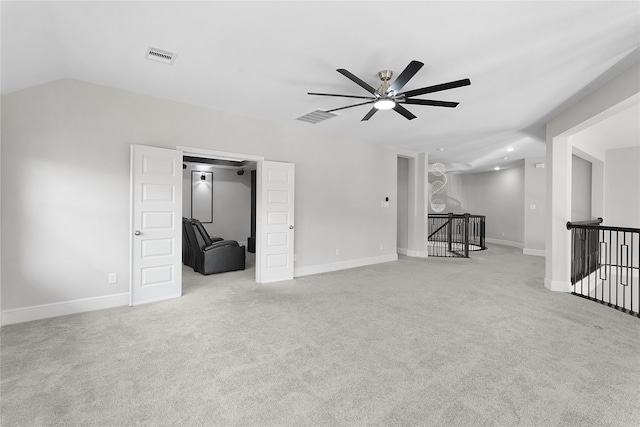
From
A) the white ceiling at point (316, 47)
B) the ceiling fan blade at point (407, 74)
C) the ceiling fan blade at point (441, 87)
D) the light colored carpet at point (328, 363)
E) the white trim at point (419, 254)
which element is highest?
the white ceiling at point (316, 47)

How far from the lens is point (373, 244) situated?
22.3 feet

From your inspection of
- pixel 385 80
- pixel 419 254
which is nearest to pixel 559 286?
pixel 419 254

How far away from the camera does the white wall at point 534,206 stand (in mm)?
8125

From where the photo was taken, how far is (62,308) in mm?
3453

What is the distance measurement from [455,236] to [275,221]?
7.61 metres

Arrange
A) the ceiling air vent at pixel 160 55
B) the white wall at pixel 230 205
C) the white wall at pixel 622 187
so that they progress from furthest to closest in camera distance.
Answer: the white wall at pixel 230 205 < the white wall at pixel 622 187 < the ceiling air vent at pixel 160 55

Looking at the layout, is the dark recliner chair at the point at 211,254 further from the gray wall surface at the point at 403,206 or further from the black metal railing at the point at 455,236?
the black metal railing at the point at 455,236

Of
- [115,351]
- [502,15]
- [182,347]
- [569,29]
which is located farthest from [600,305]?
[115,351]

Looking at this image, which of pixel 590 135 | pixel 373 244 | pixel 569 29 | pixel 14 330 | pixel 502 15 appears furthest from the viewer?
pixel 373 244

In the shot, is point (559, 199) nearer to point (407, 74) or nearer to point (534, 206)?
point (407, 74)

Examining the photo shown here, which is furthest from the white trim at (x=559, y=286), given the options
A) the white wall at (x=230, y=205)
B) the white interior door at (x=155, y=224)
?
the white wall at (x=230, y=205)

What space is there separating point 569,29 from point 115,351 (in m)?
4.70

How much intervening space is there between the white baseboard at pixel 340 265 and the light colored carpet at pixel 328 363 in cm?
137

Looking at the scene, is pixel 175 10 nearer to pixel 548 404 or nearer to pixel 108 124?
pixel 108 124
